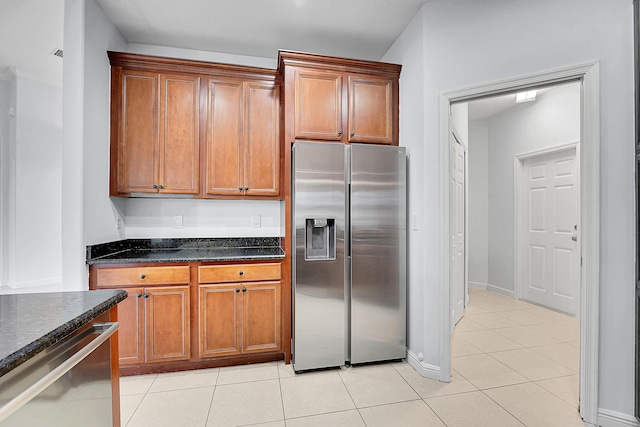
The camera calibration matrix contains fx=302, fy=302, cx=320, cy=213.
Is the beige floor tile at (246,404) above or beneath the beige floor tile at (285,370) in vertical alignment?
above

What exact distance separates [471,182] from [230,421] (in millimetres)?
4830

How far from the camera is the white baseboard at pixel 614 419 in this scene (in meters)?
1.73

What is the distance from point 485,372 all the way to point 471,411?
1.95 feet

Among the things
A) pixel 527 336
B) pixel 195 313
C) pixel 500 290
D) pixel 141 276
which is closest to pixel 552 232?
pixel 500 290

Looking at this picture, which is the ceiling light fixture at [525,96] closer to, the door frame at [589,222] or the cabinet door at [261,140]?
the door frame at [589,222]

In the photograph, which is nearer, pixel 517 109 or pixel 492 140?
pixel 517 109

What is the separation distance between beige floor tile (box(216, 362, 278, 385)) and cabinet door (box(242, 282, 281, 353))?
0.14 metres

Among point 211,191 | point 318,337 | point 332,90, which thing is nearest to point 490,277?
point 318,337

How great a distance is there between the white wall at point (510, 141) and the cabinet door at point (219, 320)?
413 cm

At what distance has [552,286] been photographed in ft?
13.2

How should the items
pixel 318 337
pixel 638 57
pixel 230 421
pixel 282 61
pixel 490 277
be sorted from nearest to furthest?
pixel 638 57
pixel 230 421
pixel 318 337
pixel 282 61
pixel 490 277

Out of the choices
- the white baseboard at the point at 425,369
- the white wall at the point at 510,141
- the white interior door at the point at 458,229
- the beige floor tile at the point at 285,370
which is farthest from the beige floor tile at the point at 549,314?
the beige floor tile at the point at 285,370

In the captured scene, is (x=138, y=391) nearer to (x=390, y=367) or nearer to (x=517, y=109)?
(x=390, y=367)

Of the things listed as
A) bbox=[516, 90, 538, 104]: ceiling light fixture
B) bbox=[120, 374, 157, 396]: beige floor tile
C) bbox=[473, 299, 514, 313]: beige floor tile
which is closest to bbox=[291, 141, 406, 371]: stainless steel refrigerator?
bbox=[120, 374, 157, 396]: beige floor tile
